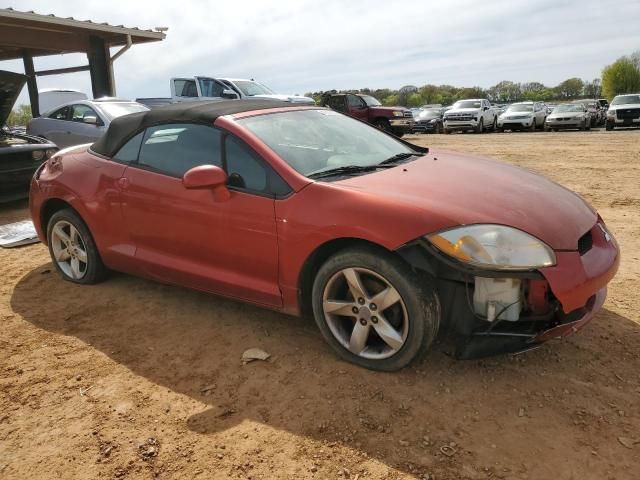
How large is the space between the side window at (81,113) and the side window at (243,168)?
7.25 metres

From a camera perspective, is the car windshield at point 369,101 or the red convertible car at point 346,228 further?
the car windshield at point 369,101

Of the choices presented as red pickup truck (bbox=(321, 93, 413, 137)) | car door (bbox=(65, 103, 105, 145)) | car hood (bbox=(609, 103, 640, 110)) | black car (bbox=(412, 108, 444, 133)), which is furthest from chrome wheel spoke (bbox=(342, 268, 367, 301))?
black car (bbox=(412, 108, 444, 133))

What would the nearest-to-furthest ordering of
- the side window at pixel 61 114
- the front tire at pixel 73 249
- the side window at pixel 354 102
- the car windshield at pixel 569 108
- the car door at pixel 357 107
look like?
the front tire at pixel 73 249
the side window at pixel 61 114
the car door at pixel 357 107
the side window at pixel 354 102
the car windshield at pixel 569 108

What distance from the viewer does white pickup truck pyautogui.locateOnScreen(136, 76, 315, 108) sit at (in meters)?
14.1

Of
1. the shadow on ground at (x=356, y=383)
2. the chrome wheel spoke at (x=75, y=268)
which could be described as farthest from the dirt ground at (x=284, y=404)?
the chrome wheel spoke at (x=75, y=268)

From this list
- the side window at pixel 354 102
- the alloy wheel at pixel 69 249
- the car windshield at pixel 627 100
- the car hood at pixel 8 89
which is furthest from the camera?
the car windshield at pixel 627 100

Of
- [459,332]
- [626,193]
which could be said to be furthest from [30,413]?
[626,193]

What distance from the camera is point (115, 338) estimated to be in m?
3.27

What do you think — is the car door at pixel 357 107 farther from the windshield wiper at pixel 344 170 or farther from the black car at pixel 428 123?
the windshield wiper at pixel 344 170

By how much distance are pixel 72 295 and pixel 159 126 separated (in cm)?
155

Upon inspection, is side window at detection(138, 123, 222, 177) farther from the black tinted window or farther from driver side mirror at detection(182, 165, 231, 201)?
the black tinted window

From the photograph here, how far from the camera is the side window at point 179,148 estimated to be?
10.5 ft

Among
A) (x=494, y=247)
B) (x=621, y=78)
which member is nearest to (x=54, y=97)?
(x=494, y=247)

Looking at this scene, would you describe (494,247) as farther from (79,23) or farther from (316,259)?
(79,23)
